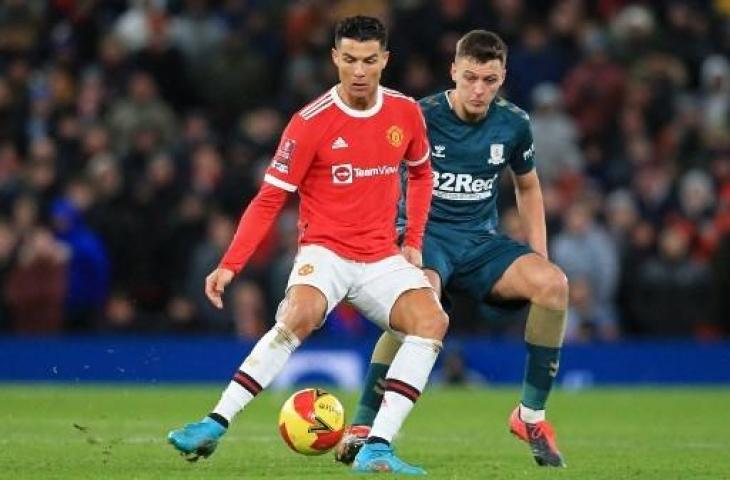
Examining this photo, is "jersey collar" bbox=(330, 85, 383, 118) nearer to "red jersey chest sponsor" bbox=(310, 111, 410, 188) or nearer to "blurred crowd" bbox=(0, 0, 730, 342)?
"red jersey chest sponsor" bbox=(310, 111, 410, 188)

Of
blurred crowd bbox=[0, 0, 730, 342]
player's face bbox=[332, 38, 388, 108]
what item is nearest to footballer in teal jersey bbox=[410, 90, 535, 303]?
player's face bbox=[332, 38, 388, 108]

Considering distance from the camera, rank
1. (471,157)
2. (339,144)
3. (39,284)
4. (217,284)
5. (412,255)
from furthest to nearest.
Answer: (39,284) → (471,157) → (412,255) → (339,144) → (217,284)


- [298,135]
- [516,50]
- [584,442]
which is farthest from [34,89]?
[298,135]

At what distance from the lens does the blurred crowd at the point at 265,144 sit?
19203 mm

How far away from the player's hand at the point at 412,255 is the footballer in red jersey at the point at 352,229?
0.38ft

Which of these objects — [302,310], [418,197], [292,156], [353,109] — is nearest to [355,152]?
[353,109]

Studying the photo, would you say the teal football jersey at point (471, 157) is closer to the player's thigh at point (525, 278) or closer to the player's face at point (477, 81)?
the player's face at point (477, 81)

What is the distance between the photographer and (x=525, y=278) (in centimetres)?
1036

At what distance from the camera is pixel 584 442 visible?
40.1ft

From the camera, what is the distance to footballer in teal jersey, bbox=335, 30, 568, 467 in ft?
33.8

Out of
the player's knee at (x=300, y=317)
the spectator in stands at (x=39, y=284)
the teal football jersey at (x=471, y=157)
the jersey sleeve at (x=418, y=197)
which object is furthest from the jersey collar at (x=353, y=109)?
the spectator in stands at (x=39, y=284)

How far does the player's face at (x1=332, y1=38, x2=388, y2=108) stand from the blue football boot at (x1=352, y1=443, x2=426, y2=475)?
182 centimetres

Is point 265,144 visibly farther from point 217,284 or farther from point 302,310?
point 217,284

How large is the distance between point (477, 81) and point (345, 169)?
1.10 metres
